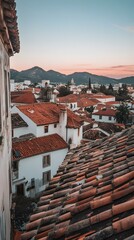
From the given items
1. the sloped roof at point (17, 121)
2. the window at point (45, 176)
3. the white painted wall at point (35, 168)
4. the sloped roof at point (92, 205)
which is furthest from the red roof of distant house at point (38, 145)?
the sloped roof at point (92, 205)

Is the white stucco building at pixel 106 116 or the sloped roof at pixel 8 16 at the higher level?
the sloped roof at pixel 8 16

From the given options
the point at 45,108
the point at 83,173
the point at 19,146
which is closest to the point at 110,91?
the point at 45,108

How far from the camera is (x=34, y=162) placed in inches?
829

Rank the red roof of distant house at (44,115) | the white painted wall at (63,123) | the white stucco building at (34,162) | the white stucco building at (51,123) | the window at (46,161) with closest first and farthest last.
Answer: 1. the white stucco building at (34,162)
2. the window at (46,161)
3. the white stucco building at (51,123)
4. the red roof of distant house at (44,115)
5. the white painted wall at (63,123)

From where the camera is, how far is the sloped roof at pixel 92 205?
→ 263cm

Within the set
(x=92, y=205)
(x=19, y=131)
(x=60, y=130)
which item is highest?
(x=92, y=205)

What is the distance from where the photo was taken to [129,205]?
107 inches

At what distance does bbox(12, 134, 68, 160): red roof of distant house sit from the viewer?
20434mm

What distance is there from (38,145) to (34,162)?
1.74 meters

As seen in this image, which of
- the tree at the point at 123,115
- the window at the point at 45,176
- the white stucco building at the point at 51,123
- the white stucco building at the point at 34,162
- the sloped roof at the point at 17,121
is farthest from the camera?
the tree at the point at 123,115

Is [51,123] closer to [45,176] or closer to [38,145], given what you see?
[38,145]

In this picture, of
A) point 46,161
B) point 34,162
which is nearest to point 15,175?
point 34,162

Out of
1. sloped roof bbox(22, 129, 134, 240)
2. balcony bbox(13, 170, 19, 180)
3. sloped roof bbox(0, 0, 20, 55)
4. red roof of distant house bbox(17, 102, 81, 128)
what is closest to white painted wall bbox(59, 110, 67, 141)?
red roof of distant house bbox(17, 102, 81, 128)

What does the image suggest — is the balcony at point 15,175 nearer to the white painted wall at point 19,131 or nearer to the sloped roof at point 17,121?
the white painted wall at point 19,131
